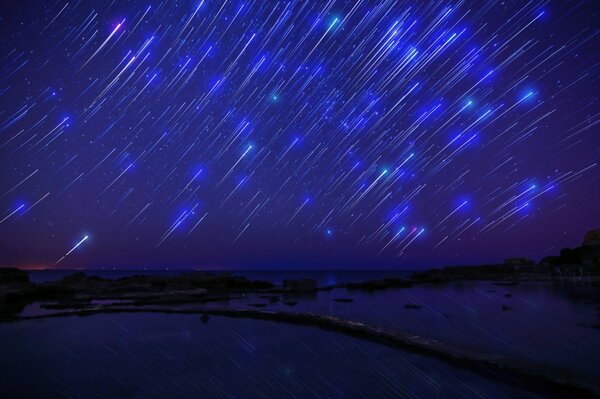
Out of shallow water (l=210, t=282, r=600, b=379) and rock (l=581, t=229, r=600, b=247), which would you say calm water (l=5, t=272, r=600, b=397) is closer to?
shallow water (l=210, t=282, r=600, b=379)

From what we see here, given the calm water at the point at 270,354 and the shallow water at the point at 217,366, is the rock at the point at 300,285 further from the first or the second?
the shallow water at the point at 217,366

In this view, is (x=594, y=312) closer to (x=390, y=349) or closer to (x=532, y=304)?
(x=532, y=304)

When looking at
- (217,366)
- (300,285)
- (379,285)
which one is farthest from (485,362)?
(379,285)

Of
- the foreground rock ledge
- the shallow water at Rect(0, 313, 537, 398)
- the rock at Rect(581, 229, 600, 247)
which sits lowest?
the shallow water at Rect(0, 313, 537, 398)

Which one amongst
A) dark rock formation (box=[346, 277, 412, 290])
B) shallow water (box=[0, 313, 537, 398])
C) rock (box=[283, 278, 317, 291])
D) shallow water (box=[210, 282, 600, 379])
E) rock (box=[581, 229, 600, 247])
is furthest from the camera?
rock (box=[581, 229, 600, 247])

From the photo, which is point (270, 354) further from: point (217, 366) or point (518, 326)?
point (518, 326)

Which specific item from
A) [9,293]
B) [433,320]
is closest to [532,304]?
[433,320]

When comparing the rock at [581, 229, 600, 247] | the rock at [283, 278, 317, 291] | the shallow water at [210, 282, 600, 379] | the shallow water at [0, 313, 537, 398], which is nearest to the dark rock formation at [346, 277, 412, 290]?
the rock at [283, 278, 317, 291]
